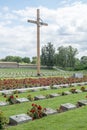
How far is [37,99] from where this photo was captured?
40.1ft

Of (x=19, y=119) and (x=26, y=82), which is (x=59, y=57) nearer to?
(x=26, y=82)

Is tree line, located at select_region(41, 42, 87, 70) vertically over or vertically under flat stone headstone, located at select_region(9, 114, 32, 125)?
over

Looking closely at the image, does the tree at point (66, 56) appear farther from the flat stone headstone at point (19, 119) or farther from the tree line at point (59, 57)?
the flat stone headstone at point (19, 119)

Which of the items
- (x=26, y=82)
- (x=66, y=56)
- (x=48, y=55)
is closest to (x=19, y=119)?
(x=26, y=82)

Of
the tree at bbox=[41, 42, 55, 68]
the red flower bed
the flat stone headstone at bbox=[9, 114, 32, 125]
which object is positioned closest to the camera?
the flat stone headstone at bbox=[9, 114, 32, 125]

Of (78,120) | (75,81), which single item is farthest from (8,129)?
(75,81)

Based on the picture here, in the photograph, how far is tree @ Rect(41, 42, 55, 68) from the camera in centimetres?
7406

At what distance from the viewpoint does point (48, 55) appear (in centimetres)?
7469

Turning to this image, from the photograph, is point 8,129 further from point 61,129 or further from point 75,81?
point 75,81

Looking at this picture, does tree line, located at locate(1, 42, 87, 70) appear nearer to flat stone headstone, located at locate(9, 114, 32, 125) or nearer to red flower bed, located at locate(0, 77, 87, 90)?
red flower bed, located at locate(0, 77, 87, 90)

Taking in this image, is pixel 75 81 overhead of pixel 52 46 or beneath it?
beneath

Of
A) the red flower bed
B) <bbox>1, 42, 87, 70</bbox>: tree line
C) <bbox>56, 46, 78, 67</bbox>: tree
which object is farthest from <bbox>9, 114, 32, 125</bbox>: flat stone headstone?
<bbox>56, 46, 78, 67</bbox>: tree

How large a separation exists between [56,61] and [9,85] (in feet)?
194

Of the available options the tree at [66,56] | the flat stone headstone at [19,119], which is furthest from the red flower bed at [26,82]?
the tree at [66,56]
